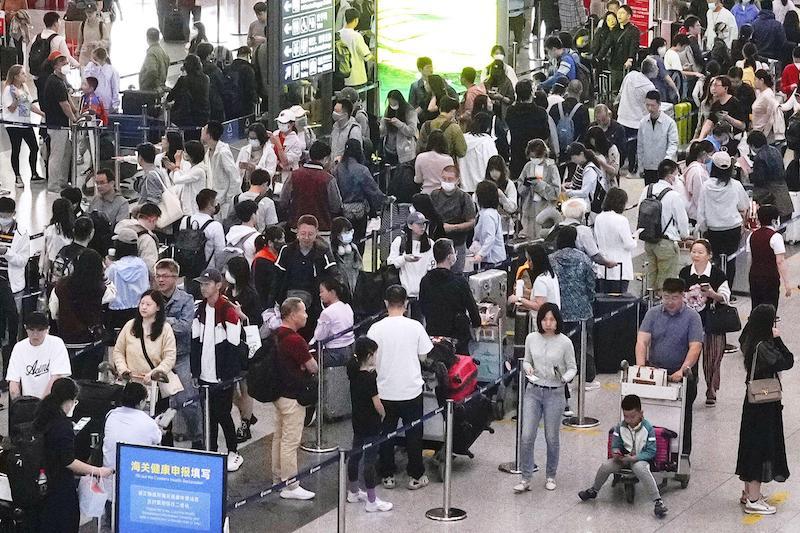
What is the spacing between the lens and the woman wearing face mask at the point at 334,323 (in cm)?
1334

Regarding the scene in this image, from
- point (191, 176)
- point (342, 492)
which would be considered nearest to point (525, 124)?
point (191, 176)

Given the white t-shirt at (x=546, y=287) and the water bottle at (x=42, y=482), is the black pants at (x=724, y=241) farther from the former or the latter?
the water bottle at (x=42, y=482)

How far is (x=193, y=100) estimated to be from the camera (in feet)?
69.6

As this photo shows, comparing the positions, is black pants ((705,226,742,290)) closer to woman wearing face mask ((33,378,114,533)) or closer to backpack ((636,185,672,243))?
backpack ((636,185,672,243))

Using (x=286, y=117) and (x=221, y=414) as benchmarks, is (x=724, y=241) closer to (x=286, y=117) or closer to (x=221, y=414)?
(x=286, y=117)

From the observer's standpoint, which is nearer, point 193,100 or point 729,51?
point 193,100

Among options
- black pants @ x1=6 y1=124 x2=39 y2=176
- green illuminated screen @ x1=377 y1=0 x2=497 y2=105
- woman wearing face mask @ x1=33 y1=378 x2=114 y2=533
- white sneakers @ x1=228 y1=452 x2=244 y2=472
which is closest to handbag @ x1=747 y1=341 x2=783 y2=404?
white sneakers @ x1=228 y1=452 x2=244 y2=472

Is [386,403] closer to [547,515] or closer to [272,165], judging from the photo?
[547,515]

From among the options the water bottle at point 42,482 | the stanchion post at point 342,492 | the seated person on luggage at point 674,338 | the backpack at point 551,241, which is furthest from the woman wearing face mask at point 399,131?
the water bottle at point 42,482

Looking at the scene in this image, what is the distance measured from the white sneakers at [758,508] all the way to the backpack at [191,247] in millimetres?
5220

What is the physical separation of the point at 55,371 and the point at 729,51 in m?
16.2

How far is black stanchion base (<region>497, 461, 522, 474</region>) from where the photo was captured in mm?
13094

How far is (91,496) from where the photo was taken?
1080 centimetres

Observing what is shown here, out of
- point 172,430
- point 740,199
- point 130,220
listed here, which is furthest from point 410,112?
point 172,430
